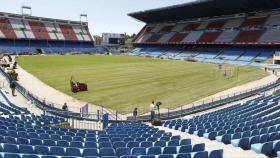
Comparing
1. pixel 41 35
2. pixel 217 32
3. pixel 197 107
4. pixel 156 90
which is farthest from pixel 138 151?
pixel 41 35

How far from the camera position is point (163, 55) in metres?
99.8

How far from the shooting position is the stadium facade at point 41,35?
365ft

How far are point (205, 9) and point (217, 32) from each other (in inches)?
285

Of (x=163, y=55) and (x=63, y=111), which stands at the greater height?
(x=163, y=55)

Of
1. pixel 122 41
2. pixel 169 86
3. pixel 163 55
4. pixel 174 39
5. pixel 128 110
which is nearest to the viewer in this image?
pixel 128 110

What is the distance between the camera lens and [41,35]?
120 meters

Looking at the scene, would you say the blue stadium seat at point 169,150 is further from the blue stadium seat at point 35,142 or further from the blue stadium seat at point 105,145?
the blue stadium seat at point 35,142

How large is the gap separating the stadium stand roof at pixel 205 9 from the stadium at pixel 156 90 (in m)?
0.34

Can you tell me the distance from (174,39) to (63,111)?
85.0 m

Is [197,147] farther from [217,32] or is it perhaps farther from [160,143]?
[217,32]

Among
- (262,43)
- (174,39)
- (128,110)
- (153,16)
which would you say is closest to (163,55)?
(174,39)

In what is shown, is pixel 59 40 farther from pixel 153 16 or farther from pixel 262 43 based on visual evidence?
pixel 262 43

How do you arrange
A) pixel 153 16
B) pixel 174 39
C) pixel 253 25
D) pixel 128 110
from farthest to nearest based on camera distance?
pixel 153 16
pixel 174 39
pixel 253 25
pixel 128 110

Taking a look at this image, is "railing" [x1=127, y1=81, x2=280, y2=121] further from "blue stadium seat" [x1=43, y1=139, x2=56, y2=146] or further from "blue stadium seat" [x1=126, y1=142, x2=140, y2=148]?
"blue stadium seat" [x1=43, y1=139, x2=56, y2=146]
